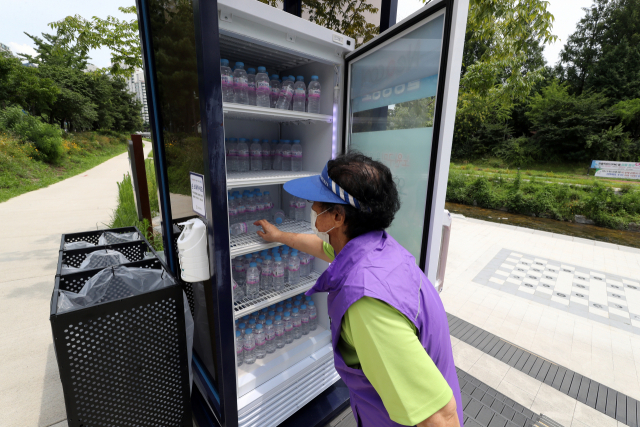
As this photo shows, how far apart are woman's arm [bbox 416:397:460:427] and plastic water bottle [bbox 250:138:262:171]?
6.85 ft

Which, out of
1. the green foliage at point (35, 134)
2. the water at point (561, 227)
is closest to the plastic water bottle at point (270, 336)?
the water at point (561, 227)

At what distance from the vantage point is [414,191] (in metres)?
1.86

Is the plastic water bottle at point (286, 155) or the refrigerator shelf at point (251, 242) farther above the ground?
the plastic water bottle at point (286, 155)

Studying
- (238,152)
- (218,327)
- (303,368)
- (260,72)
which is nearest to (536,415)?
(303,368)

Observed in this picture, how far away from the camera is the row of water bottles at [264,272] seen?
2.06 metres

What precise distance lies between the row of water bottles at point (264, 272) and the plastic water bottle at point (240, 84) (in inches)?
45.2

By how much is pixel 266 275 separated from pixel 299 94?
142 centimetres

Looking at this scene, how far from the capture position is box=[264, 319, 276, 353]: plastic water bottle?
2.24 metres

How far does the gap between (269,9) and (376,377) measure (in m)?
1.81

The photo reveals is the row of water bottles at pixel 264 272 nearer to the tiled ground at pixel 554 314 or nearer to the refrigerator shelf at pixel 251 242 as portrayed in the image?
the refrigerator shelf at pixel 251 242

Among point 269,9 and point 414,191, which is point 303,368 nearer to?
point 414,191

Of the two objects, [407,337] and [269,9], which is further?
[269,9]

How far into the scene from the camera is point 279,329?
7.50 ft

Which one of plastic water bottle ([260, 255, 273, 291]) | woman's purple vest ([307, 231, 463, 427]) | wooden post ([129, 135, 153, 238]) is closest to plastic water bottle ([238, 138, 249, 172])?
plastic water bottle ([260, 255, 273, 291])
